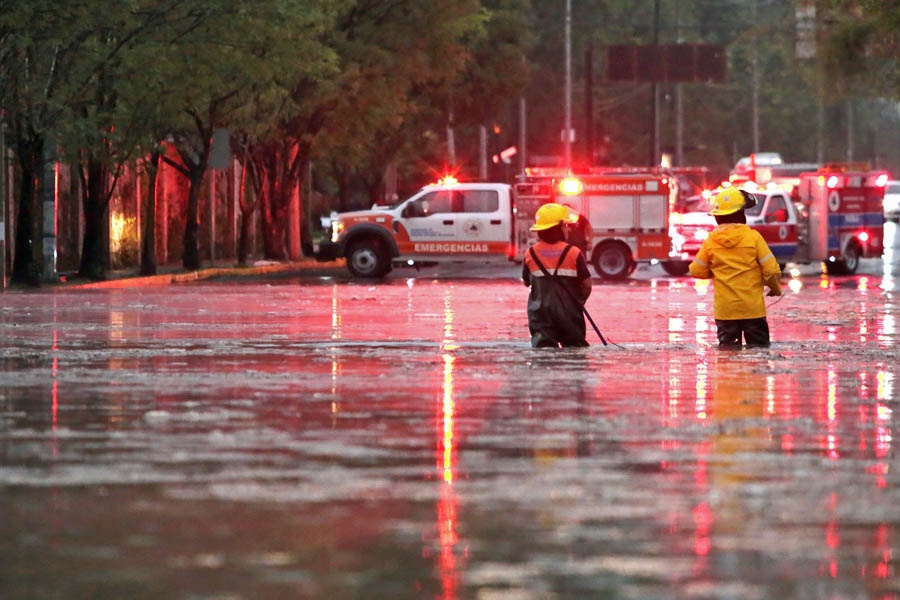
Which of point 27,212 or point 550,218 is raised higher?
point 27,212

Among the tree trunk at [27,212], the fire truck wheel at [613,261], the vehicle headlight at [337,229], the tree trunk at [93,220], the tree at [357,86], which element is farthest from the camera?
the tree at [357,86]

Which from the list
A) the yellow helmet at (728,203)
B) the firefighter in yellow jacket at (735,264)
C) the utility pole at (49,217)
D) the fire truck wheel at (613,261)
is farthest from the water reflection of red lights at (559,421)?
the fire truck wheel at (613,261)

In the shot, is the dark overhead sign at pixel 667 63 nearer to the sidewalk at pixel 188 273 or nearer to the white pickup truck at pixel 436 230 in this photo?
the sidewalk at pixel 188 273

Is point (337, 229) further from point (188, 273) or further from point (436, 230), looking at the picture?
point (188, 273)

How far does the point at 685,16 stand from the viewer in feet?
488

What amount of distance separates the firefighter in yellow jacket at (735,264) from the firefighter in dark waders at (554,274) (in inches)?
41.0

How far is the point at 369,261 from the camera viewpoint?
1831 inches

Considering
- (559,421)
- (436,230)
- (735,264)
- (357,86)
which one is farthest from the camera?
(357,86)

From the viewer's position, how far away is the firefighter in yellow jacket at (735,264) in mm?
18781

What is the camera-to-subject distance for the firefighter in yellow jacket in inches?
739

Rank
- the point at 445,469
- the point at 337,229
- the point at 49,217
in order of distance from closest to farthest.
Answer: the point at 445,469 < the point at 49,217 < the point at 337,229

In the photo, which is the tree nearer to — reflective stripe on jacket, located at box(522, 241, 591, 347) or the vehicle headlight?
the vehicle headlight

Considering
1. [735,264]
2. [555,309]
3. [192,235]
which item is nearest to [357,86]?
[192,235]

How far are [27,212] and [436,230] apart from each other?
37.4ft
